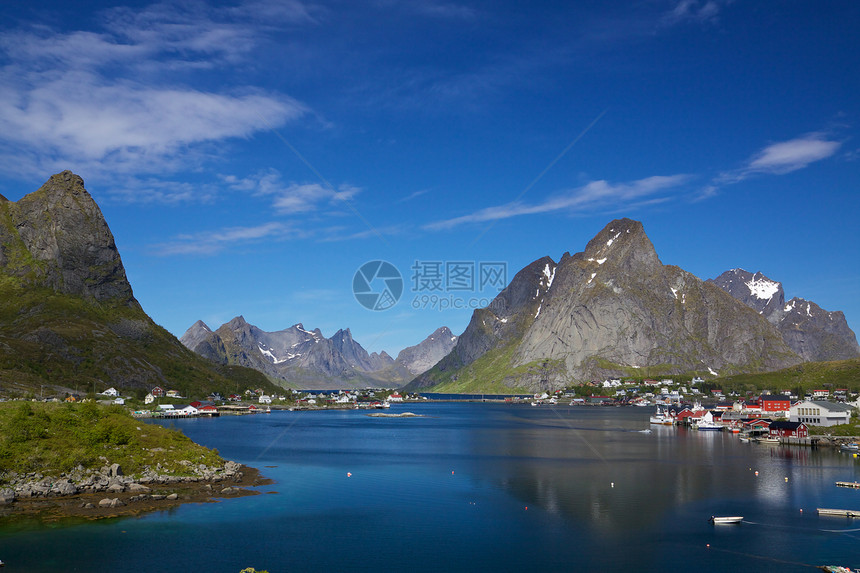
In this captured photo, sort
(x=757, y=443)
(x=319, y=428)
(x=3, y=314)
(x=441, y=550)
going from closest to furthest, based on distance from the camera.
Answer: (x=441, y=550) → (x=757, y=443) → (x=319, y=428) → (x=3, y=314)

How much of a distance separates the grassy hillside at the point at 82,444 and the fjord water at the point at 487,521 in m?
11.1

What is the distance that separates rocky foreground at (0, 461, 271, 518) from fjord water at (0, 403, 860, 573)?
303 centimetres

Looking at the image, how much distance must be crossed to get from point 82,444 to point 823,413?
4963 inches

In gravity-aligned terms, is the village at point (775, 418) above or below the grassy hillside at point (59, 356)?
below

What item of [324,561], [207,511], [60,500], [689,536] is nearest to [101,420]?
[60,500]

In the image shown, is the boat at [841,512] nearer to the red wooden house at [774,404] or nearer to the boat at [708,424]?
the boat at [708,424]

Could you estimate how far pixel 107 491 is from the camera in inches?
2277

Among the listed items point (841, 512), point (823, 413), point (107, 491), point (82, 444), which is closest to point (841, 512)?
point (841, 512)

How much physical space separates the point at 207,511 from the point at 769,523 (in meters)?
46.6

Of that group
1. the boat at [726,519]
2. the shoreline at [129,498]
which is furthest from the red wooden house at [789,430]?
the shoreline at [129,498]

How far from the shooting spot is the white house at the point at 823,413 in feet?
401

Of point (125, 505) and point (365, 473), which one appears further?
point (365, 473)

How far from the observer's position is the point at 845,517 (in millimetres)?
53750

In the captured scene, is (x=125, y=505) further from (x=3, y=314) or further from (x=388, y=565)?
(x=3, y=314)
